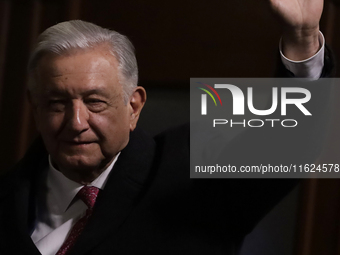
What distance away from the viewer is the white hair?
896 mm

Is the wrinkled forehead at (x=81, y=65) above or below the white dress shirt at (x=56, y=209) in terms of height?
above

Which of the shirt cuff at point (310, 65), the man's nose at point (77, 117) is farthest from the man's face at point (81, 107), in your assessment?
the shirt cuff at point (310, 65)

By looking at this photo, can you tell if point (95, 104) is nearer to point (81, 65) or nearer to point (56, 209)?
point (81, 65)

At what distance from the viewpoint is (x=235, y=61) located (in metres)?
1.20

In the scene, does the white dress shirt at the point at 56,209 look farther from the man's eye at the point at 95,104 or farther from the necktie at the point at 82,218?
the man's eye at the point at 95,104

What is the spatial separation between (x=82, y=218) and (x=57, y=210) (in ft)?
0.28

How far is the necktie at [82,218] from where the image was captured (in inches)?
35.9

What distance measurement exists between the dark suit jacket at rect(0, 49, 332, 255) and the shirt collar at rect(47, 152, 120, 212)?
0.12 ft

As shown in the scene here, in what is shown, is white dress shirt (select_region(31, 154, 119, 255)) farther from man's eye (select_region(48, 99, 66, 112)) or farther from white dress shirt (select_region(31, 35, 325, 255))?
man's eye (select_region(48, 99, 66, 112))

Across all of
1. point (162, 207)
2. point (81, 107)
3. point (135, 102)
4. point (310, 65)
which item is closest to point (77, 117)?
point (81, 107)

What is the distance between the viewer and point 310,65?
778mm

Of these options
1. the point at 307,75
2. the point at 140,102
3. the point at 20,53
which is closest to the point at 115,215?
the point at 140,102

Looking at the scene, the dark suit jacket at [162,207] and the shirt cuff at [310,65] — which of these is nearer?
the shirt cuff at [310,65]

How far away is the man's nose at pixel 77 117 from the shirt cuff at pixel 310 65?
17.1 inches
